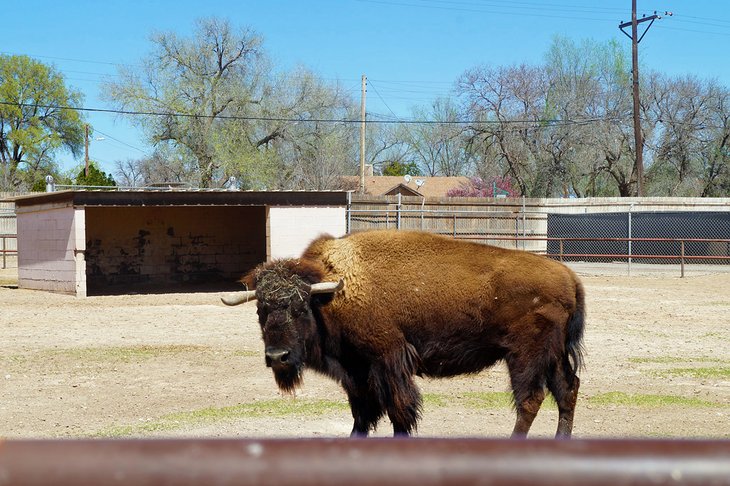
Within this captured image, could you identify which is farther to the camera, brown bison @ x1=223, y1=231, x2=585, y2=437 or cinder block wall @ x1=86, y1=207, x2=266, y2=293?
cinder block wall @ x1=86, y1=207, x2=266, y2=293

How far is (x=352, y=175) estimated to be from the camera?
63.3 meters

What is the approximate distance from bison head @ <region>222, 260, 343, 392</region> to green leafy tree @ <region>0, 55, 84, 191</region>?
5949 cm

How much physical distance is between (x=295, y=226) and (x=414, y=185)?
46.6 meters

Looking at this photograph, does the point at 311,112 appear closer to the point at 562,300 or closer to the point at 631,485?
the point at 562,300

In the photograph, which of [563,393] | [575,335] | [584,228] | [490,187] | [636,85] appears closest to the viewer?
[563,393]

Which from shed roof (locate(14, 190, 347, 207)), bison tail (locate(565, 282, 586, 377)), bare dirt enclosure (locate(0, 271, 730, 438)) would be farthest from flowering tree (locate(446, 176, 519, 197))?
bison tail (locate(565, 282, 586, 377))

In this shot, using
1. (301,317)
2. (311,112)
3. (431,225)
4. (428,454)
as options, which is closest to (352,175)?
(311,112)

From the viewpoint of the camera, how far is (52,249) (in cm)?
2291

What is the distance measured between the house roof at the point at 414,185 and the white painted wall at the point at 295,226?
4185cm

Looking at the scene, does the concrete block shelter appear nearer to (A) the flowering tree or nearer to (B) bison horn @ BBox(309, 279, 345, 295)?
(B) bison horn @ BBox(309, 279, 345, 295)

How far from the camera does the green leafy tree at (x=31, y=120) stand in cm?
6356

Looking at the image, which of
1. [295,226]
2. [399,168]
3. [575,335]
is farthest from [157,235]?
[399,168]

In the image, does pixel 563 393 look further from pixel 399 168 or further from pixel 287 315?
pixel 399 168

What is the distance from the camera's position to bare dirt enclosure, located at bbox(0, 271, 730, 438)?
8.28 meters
